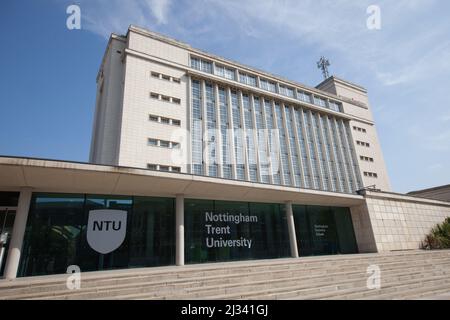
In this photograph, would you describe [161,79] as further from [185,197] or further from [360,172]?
[360,172]

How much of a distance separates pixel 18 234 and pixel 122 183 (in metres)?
4.19

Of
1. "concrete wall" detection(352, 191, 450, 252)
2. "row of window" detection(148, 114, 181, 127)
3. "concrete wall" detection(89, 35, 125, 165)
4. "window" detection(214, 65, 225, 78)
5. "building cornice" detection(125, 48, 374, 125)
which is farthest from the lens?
"window" detection(214, 65, 225, 78)

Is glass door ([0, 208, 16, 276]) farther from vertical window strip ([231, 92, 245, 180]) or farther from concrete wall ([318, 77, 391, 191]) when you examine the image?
concrete wall ([318, 77, 391, 191])

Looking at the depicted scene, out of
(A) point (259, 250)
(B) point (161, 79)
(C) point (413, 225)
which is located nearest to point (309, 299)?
(A) point (259, 250)

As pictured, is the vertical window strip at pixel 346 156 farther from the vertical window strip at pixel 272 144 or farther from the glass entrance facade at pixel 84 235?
the glass entrance facade at pixel 84 235

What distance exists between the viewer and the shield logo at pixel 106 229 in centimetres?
1127

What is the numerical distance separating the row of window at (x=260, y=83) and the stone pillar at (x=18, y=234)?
2076cm

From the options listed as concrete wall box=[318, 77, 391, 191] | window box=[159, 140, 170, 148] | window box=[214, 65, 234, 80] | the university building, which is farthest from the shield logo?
concrete wall box=[318, 77, 391, 191]

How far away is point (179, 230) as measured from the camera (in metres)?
12.5

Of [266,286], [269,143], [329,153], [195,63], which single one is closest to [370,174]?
[329,153]

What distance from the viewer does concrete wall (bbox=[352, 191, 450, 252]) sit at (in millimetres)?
17828

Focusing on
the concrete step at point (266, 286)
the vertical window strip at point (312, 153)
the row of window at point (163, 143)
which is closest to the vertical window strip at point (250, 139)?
the row of window at point (163, 143)

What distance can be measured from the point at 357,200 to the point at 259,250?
28.2 ft

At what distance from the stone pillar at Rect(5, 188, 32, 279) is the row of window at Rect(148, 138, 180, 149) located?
1110cm
